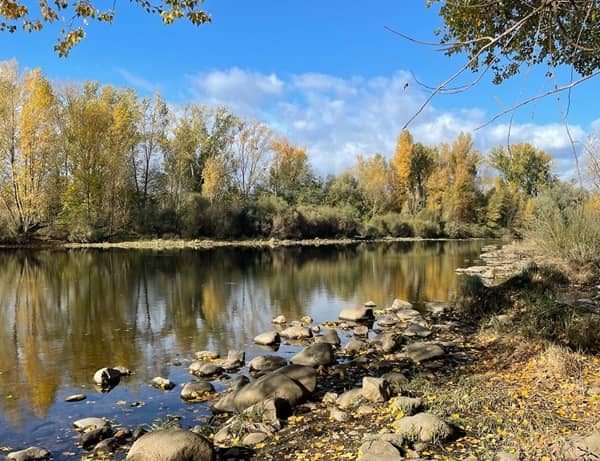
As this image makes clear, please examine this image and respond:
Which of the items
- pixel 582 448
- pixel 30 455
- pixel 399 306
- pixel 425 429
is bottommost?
pixel 30 455

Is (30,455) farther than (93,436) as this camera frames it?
No

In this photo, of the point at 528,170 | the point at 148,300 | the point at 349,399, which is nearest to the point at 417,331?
the point at 349,399

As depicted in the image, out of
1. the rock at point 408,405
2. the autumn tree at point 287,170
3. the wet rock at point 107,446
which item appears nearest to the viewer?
the wet rock at point 107,446

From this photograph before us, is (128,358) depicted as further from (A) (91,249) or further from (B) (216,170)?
(B) (216,170)

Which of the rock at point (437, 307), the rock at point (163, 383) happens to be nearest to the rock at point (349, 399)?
the rock at point (163, 383)

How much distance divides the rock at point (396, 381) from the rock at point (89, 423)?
11.9 ft

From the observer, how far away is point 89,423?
20.3 ft

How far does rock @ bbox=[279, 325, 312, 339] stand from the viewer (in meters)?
11.1

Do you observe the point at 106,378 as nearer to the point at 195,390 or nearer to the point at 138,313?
the point at 195,390

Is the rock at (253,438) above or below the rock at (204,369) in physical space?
above

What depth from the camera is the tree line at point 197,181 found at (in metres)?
34.8

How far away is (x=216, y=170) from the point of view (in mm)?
44906

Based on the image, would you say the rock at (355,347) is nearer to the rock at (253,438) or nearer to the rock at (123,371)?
the rock at (123,371)

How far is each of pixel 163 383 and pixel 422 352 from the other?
432cm
